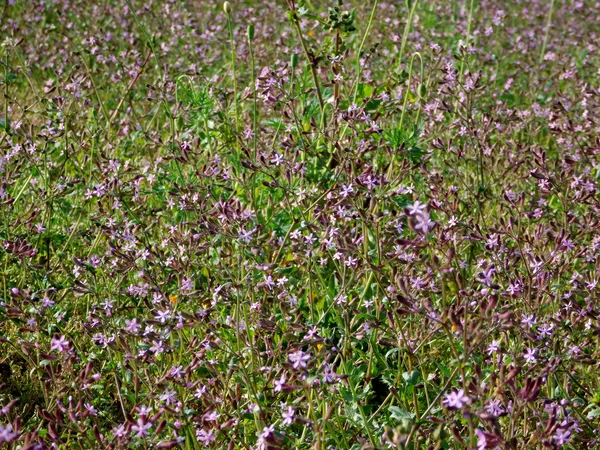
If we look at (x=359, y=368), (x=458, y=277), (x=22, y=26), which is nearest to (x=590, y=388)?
(x=359, y=368)

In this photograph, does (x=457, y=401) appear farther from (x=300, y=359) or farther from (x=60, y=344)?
(x=60, y=344)

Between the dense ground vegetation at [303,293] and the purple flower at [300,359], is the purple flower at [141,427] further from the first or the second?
the purple flower at [300,359]

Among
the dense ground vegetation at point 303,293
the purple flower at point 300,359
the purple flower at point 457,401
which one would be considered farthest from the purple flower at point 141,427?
the purple flower at point 457,401

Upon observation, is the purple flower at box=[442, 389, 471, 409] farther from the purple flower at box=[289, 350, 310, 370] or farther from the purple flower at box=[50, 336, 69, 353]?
A: the purple flower at box=[50, 336, 69, 353]

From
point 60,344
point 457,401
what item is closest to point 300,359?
point 457,401

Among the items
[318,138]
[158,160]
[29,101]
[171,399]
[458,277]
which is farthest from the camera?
[29,101]

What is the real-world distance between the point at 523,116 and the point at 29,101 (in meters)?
3.23

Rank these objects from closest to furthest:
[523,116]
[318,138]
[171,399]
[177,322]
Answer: [171,399], [177,322], [318,138], [523,116]

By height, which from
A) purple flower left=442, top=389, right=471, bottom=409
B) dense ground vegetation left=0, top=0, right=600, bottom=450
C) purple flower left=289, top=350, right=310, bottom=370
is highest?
purple flower left=442, top=389, right=471, bottom=409

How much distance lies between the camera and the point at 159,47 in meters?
6.06

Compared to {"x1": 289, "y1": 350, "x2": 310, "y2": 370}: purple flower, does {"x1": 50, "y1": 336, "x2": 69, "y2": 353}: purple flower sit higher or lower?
lower

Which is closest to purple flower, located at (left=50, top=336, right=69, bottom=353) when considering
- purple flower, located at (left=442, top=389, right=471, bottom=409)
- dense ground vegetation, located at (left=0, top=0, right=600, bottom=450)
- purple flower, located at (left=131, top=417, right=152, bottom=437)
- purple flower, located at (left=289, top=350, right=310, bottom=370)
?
dense ground vegetation, located at (left=0, top=0, right=600, bottom=450)

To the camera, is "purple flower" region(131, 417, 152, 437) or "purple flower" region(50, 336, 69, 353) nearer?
"purple flower" region(131, 417, 152, 437)

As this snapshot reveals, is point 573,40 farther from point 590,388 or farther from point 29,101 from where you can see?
point 590,388
